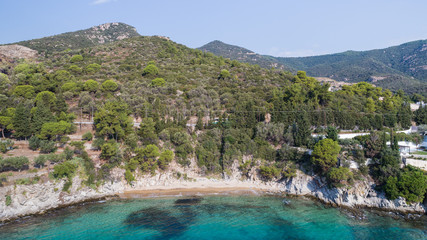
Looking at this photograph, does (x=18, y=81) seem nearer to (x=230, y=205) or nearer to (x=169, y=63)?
(x=169, y=63)

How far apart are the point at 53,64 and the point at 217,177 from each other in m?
60.8

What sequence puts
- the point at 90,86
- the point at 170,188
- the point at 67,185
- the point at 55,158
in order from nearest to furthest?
the point at 67,185 < the point at 55,158 < the point at 170,188 < the point at 90,86

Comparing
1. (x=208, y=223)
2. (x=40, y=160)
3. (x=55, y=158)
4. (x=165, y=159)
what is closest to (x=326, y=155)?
(x=208, y=223)

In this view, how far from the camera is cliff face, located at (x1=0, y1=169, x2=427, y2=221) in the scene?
77.8 feet

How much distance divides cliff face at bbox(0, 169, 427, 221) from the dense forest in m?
0.97

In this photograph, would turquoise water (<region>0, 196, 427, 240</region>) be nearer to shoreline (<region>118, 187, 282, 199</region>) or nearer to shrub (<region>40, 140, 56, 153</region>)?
shoreline (<region>118, 187, 282, 199</region>)

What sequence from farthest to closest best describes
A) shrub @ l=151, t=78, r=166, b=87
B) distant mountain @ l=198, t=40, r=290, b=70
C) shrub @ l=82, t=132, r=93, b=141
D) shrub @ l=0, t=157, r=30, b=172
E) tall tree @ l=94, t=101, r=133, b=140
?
distant mountain @ l=198, t=40, r=290, b=70 < shrub @ l=151, t=78, r=166, b=87 < shrub @ l=82, t=132, r=93, b=141 < tall tree @ l=94, t=101, r=133, b=140 < shrub @ l=0, t=157, r=30, b=172

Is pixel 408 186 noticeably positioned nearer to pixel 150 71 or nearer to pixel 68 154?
pixel 68 154

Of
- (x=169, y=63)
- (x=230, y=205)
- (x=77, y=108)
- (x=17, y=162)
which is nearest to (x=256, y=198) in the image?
(x=230, y=205)

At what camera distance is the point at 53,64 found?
65.9 metres

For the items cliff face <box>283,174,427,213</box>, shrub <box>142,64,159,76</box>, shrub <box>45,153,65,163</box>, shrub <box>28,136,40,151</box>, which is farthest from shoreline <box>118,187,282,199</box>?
shrub <box>142,64,159,76</box>

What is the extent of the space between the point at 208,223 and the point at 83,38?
365 feet

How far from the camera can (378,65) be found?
129000 millimetres

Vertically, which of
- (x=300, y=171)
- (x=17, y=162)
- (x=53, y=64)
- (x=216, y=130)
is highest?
(x=53, y=64)
